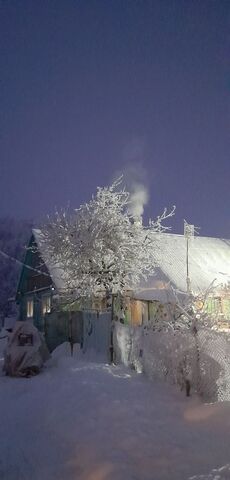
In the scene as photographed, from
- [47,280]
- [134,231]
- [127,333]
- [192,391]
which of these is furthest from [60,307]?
[192,391]

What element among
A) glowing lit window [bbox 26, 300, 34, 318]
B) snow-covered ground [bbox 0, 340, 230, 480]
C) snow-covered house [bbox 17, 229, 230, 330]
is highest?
snow-covered house [bbox 17, 229, 230, 330]

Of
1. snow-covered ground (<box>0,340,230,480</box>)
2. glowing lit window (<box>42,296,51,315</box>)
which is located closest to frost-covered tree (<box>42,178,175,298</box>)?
glowing lit window (<box>42,296,51,315</box>)

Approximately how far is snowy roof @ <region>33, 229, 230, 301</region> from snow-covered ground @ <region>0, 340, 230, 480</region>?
45.7 ft

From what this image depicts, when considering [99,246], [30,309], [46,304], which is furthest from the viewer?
[30,309]

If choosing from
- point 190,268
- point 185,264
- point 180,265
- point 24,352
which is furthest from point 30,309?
point 24,352

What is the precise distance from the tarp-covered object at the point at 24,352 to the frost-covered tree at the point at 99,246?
662 centimetres

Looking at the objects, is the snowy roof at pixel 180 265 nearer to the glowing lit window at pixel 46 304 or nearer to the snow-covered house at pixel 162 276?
the snow-covered house at pixel 162 276

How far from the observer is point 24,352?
43.7 ft

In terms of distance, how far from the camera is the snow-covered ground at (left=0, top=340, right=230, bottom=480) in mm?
5141

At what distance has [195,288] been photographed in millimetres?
24891

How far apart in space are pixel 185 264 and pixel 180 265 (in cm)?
55

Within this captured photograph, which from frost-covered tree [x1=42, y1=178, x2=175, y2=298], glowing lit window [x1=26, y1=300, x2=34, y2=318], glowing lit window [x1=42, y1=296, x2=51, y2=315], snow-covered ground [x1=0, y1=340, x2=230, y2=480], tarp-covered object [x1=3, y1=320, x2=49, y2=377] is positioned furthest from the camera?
glowing lit window [x1=26, y1=300, x2=34, y2=318]

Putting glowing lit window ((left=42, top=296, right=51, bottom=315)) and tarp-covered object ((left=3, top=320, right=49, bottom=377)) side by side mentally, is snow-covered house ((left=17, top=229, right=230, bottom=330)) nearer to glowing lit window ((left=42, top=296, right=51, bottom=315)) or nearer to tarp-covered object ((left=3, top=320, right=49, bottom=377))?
glowing lit window ((left=42, top=296, right=51, bottom=315))

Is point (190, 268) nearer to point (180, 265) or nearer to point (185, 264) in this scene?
point (185, 264)
